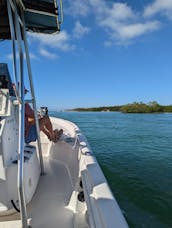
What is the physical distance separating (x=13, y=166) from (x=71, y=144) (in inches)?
50.9

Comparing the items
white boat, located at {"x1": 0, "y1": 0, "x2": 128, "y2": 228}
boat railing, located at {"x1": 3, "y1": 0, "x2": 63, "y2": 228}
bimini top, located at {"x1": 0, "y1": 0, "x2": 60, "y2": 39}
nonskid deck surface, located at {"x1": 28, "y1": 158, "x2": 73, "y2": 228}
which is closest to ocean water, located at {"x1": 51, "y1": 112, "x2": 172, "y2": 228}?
nonskid deck surface, located at {"x1": 28, "y1": 158, "x2": 73, "y2": 228}

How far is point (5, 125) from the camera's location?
1.48 meters

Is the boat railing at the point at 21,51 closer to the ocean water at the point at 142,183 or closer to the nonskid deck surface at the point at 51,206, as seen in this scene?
the nonskid deck surface at the point at 51,206

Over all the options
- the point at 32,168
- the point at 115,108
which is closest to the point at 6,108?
the point at 32,168

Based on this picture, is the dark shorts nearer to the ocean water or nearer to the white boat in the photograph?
the white boat

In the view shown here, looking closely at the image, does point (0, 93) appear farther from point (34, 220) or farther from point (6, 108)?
point (34, 220)

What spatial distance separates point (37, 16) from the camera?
6.16 ft

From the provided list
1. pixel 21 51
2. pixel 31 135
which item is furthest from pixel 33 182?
pixel 21 51

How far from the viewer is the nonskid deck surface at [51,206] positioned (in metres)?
1.40

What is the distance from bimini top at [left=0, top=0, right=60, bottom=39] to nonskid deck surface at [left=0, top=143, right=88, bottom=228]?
1596 mm

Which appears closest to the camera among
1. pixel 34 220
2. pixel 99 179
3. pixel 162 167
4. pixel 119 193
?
pixel 99 179

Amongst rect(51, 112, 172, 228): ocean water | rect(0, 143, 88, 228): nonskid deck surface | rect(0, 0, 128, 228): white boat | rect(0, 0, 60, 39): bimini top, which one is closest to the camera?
rect(0, 0, 128, 228): white boat

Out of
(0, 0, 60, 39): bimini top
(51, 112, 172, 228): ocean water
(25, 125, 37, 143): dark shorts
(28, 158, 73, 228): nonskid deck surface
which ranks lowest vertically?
(51, 112, 172, 228): ocean water

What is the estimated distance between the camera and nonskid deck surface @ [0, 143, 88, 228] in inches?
55.1
